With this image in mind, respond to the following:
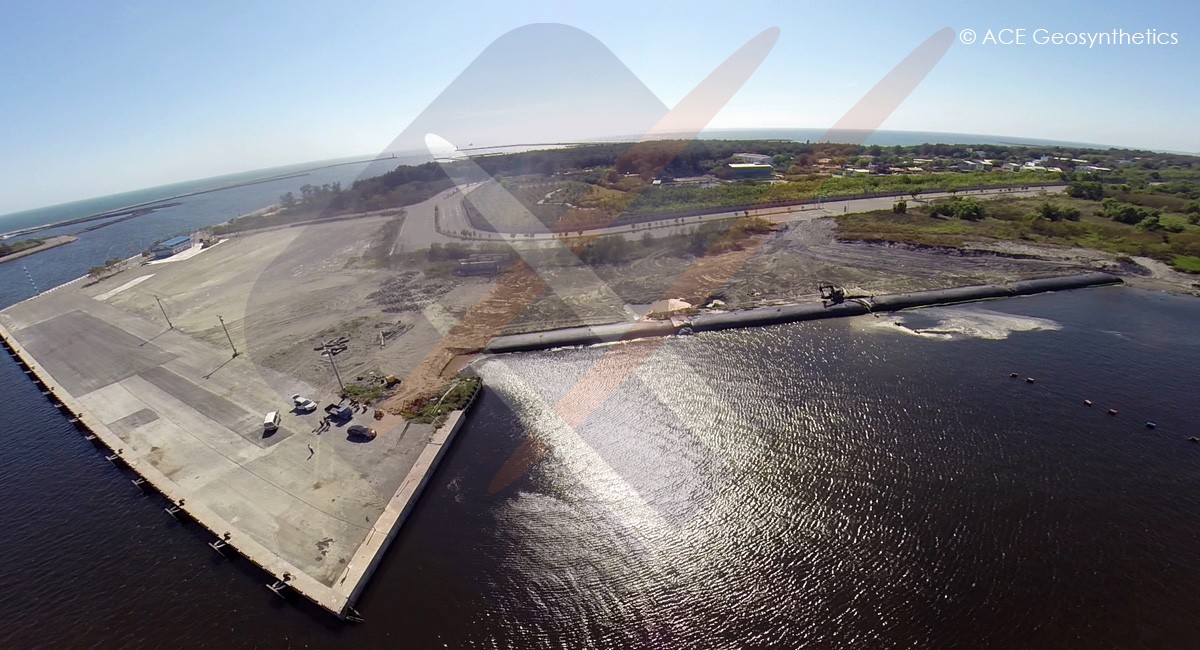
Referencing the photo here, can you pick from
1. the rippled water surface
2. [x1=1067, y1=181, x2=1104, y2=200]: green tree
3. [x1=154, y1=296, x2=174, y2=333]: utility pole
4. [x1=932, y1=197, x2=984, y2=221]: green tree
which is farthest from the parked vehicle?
[x1=1067, y1=181, x2=1104, y2=200]: green tree

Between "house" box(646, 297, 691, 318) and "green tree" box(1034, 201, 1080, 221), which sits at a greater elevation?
"green tree" box(1034, 201, 1080, 221)

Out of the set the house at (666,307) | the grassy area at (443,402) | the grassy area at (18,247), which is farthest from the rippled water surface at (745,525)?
the grassy area at (18,247)

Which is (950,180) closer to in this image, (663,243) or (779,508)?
(663,243)

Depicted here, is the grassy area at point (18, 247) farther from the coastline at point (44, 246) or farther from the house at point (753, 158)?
the house at point (753, 158)

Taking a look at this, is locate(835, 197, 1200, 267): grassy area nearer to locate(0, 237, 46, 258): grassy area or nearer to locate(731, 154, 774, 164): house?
locate(731, 154, 774, 164): house

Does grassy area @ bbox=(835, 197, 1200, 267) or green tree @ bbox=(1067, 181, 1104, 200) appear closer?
grassy area @ bbox=(835, 197, 1200, 267)

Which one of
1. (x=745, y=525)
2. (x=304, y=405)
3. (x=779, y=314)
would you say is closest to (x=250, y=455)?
(x=304, y=405)

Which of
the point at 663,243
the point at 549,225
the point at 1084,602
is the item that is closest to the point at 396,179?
the point at 549,225
